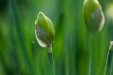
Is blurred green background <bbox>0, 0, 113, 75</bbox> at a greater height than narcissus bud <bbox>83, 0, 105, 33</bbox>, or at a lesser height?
lesser

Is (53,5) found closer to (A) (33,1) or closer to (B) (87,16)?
(A) (33,1)

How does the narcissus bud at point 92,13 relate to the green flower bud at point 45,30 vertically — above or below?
above

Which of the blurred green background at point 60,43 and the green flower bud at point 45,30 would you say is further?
the blurred green background at point 60,43

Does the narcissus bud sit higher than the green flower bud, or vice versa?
the narcissus bud

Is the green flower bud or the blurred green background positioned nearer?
the green flower bud

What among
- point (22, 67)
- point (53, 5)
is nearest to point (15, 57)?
point (22, 67)

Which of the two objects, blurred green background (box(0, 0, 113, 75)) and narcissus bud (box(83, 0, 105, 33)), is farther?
blurred green background (box(0, 0, 113, 75))

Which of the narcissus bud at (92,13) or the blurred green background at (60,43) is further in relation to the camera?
the blurred green background at (60,43)

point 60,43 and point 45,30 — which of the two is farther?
point 60,43
